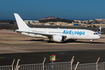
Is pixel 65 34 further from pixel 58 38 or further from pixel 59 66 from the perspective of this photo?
pixel 59 66

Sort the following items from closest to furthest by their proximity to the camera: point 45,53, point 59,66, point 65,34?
point 59,66 → point 45,53 → point 65,34

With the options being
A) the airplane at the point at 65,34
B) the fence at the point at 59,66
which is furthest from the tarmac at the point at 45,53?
the fence at the point at 59,66

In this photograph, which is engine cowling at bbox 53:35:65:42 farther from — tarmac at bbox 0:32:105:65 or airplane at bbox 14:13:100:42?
tarmac at bbox 0:32:105:65

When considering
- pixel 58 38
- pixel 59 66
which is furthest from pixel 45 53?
pixel 59 66

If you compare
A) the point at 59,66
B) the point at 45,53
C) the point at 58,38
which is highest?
the point at 59,66

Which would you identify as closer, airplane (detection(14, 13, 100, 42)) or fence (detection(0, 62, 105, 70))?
fence (detection(0, 62, 105, 70))

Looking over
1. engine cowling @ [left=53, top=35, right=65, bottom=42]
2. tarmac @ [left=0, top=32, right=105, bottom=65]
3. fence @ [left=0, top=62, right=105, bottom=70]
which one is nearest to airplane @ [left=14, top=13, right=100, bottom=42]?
engine cowling @ [left=53, top=35, right=65, bottom=42]

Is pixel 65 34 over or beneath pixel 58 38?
over

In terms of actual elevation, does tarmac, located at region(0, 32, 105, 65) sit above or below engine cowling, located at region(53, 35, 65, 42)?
below

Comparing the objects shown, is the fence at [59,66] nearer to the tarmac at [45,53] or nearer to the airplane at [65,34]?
the tarmac at [45,53]

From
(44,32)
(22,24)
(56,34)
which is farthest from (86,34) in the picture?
(22,24)

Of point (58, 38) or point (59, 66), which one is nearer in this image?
point (59, 66)

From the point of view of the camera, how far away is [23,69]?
12.9 meters

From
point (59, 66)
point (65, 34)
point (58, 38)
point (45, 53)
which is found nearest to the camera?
point (59, 66)
